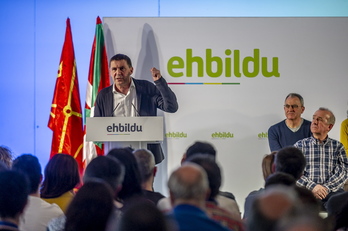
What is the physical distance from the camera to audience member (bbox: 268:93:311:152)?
7004mm

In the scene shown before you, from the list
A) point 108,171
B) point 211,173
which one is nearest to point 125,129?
point 108,171

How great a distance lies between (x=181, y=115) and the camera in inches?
298

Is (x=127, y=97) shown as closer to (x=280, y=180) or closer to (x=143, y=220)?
(x=280, y=180)

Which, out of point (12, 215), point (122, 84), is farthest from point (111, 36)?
point (12, 215)

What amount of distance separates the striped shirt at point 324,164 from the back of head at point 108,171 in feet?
10.6

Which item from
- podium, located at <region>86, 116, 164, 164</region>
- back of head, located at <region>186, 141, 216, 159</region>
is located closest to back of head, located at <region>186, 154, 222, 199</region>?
back of head, located at <region>186, 141, 216, 159</region>

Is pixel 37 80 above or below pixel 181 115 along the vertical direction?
above

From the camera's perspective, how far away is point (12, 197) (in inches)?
116

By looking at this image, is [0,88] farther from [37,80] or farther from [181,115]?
[181,115]

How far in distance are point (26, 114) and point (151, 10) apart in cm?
231

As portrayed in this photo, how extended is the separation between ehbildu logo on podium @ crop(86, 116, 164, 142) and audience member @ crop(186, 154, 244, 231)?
253cm

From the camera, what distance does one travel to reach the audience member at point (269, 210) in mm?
2137

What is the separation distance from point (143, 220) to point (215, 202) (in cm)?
138

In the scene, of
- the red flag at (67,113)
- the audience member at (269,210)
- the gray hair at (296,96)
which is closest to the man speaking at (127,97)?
the red flag at (67,113)
